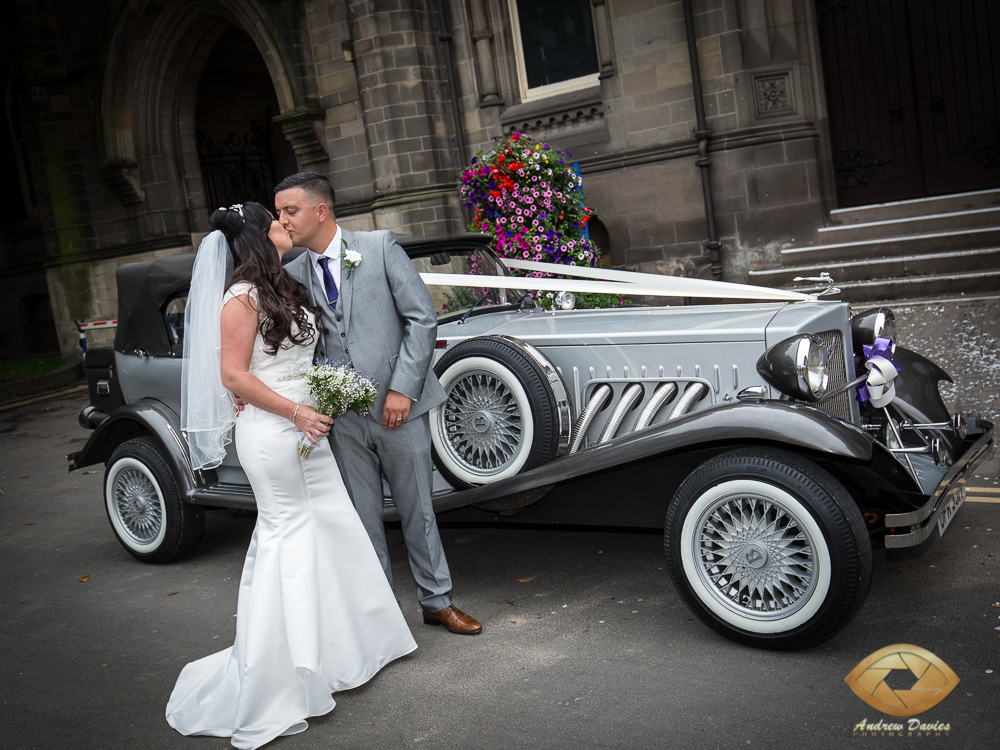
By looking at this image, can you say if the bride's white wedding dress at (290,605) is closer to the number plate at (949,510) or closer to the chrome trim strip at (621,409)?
the chrome trim strip at (621,409)

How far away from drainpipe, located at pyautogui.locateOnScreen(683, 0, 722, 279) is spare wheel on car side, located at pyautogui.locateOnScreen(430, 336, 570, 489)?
289 inches

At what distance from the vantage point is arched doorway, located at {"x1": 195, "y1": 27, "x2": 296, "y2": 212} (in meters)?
17.0

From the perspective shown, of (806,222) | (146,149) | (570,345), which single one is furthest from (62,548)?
(146,149)

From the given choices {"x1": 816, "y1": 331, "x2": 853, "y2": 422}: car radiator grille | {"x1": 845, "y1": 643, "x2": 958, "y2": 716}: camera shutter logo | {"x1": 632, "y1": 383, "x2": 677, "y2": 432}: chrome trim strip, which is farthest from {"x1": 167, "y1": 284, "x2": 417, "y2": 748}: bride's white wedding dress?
{"x1": 816, "y1": 331, "x2": 853, "y2": 422}: car radiator grille

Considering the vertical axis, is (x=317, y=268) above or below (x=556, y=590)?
above

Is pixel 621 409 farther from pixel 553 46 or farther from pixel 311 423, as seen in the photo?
pixel 553 46

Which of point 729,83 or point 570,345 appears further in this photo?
point 729,83

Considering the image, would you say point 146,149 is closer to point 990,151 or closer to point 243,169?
point 243,169

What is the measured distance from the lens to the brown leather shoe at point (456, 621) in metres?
3.72

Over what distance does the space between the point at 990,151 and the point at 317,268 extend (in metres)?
9.18

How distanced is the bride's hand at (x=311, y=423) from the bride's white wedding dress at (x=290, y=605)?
10 cm

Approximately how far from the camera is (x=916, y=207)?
32.5 feet

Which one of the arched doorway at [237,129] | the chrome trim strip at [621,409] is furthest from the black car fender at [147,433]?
the arched doorway at [237,129]

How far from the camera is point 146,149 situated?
15953mm
